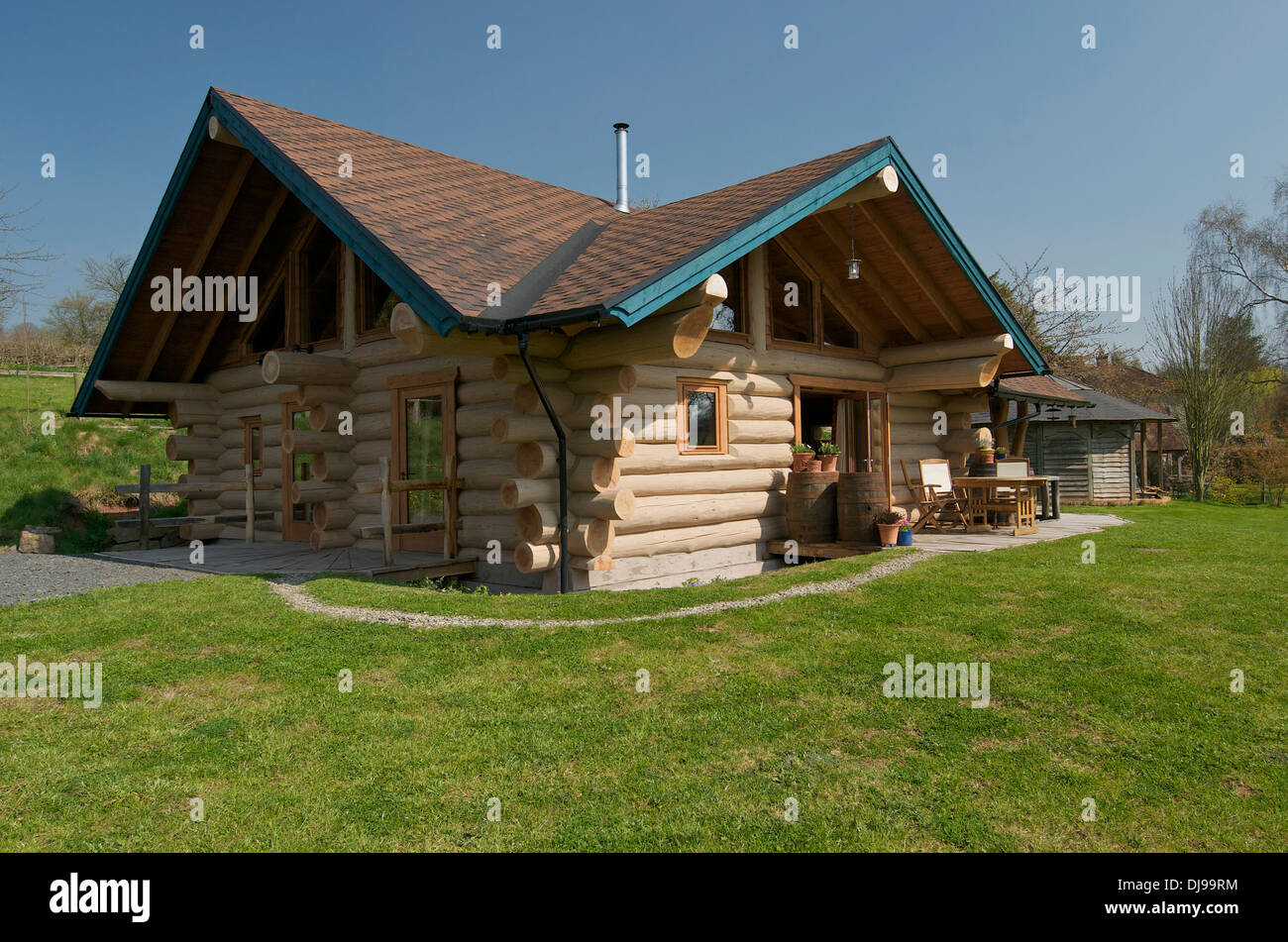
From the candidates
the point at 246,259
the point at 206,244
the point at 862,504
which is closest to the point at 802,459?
the point at 862,504

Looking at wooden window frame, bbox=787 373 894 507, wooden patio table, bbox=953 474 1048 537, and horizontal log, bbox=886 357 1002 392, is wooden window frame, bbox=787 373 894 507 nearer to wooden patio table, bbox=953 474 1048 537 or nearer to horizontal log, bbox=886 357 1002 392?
horizontal log, bbox=886 357 1002 392

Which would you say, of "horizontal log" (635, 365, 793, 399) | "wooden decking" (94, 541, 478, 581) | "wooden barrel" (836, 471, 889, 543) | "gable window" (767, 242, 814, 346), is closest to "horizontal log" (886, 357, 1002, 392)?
"gable window" (767, 242, 814, 346)

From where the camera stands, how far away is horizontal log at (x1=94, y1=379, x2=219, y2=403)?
1471cm

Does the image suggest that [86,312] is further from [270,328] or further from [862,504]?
[862,504]

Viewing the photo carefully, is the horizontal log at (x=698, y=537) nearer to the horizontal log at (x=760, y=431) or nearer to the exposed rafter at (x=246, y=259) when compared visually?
the horizontal log at (x=760, y=431)

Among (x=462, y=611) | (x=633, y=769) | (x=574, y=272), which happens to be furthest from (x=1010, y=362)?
(x=633, y=769)

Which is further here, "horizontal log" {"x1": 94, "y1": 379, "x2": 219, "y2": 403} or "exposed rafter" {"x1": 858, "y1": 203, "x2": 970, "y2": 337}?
"horizontal log" {"x1": 94, "y1": 379, "x2": 219, "y2": 403}

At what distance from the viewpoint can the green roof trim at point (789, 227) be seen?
7770 millimetres

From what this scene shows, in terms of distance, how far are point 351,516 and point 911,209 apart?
940 cm

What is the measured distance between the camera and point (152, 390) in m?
15.0

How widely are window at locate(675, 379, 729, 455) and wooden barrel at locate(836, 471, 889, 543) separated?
1.85m

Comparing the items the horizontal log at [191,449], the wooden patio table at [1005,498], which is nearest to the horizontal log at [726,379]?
the wooden patio table at [1005,498]

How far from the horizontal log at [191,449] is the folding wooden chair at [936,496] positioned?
12935 millimetres
